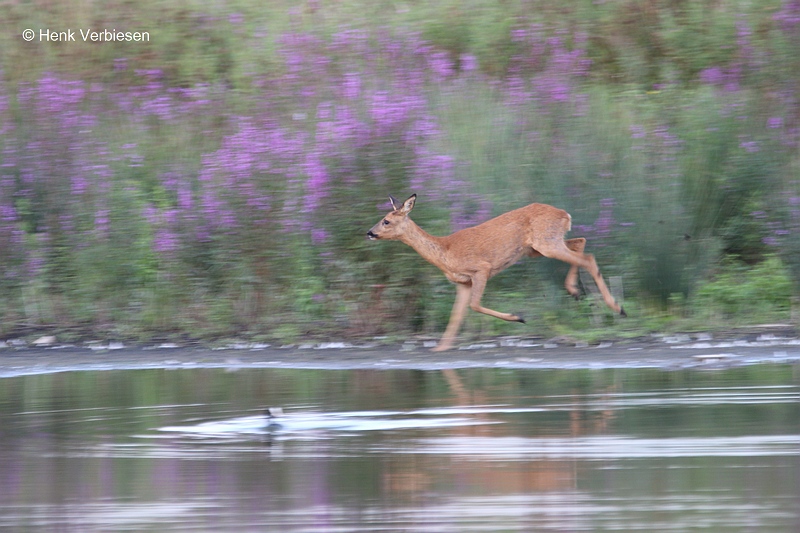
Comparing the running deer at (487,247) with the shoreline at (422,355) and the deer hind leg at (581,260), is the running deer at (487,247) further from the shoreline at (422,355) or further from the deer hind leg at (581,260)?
the shoreline at (422,355)

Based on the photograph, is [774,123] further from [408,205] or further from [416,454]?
[416,454]

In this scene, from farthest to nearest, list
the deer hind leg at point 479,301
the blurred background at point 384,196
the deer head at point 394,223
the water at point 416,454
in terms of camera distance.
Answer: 1. the blurred background at point 384,196
2. the deer head at point 394,223
3. the deer hind leg at point 479,301
4. the water at point 416,454

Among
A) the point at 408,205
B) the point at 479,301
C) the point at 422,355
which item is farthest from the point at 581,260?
the point at 422,355

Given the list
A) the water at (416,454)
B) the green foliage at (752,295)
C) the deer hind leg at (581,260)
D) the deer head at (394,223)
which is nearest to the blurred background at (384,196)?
the green foliage at (752,295)

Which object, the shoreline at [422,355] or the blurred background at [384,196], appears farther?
the blurred background at [384,196]

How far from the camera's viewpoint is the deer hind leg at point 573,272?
12.2 metres

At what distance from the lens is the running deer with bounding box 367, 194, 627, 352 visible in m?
11.9

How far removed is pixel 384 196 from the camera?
12.9 meters

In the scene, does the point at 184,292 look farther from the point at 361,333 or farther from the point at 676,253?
the point at 676,253

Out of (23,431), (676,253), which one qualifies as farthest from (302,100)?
(23,431)

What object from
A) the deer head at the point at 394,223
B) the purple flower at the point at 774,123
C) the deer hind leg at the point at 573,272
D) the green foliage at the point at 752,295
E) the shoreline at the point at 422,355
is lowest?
the shoreline at the point at 422,355

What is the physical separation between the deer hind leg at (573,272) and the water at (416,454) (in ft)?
7.94

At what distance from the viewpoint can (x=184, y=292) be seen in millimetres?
13398

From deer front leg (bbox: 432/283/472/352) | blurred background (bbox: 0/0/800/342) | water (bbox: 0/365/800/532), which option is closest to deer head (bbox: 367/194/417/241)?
blurred background (bbox: 0/0/800/342)
